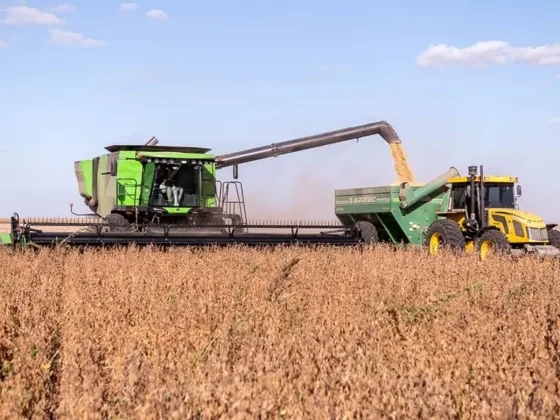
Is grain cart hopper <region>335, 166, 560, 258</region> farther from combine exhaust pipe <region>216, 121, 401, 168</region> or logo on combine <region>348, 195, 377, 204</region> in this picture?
combine exhaust pipe <region>216, 121, 401, 168</region>

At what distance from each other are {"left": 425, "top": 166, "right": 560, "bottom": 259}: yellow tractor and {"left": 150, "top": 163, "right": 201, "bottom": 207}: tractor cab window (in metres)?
4.08

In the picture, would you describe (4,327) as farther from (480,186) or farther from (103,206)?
(103,206)

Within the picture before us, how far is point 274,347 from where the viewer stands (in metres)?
3.86

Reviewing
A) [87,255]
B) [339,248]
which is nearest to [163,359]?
[87,255]

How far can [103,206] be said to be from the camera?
15938mm

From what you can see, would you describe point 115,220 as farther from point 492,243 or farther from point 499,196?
point 499,196

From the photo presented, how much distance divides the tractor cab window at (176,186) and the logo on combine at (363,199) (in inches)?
147

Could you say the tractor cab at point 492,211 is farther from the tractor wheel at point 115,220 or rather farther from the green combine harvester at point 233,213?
the tractor wheel at point 115,220

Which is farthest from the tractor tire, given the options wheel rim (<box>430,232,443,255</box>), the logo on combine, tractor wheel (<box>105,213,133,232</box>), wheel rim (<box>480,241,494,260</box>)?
tractor wheel (<box>105,213,133,232</box>)

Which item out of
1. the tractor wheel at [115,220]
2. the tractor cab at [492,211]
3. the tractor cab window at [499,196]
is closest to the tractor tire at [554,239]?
the tractor cab at [492,211]

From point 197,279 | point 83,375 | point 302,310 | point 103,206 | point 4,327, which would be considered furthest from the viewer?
point 103,206

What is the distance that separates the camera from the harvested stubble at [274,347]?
282 centimetres

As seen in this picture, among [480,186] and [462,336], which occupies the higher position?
[480,186]

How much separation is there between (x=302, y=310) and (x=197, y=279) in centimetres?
198
